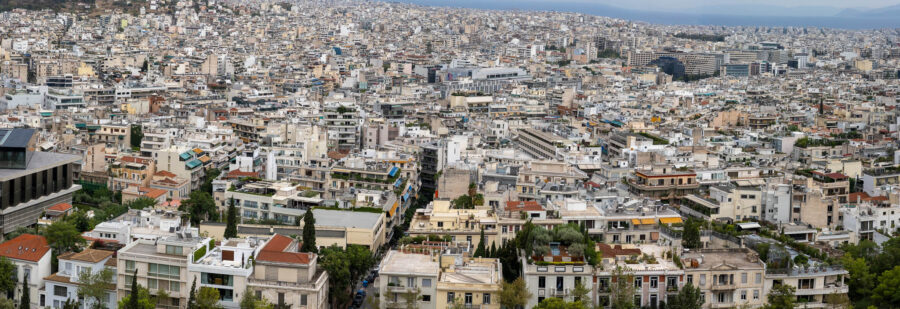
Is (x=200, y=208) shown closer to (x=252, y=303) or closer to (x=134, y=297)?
(x=134, y=297)

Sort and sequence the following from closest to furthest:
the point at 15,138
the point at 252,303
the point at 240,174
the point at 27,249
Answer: the point at 252,303 → the point at 27,249 → the point at 15,138 → the point at 240,174

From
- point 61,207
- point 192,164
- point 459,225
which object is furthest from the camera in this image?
point 192,164

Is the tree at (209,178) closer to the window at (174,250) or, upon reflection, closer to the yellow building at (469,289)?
the window at (174,250)

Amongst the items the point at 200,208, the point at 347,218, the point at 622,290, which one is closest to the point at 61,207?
the point at 200,208

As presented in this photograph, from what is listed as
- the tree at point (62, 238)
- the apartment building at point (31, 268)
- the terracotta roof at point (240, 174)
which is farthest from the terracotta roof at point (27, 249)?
the terracotta roof at point (240, 174)

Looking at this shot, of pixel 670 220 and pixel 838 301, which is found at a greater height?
pixel 670 220

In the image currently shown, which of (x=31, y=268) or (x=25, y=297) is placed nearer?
(x=25, y=297)
